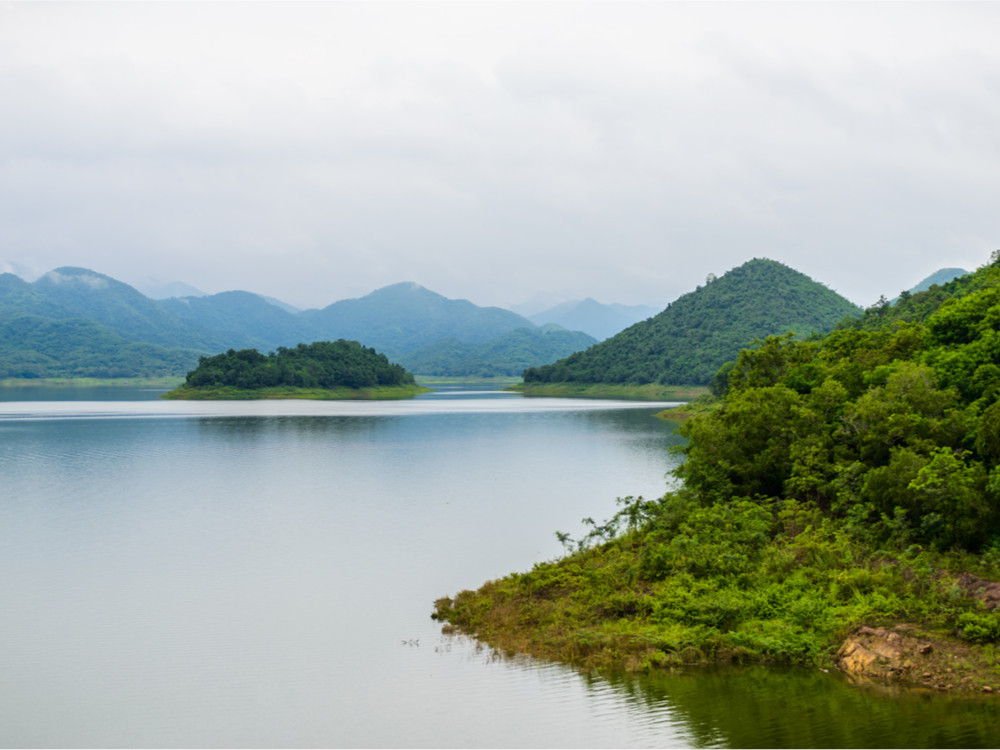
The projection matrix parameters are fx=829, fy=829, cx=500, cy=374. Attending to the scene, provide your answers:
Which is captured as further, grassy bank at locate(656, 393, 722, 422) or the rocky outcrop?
grassy bank at locate(656, 393, 722, 422)

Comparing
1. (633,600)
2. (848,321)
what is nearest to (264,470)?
(633,600)

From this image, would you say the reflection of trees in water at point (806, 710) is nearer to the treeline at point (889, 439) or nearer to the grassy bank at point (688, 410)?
the treeline at point (889, 439)

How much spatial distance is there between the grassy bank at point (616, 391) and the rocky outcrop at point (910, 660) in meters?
112

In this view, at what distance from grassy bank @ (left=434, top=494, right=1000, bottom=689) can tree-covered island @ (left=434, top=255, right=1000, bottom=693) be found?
0.05 meters

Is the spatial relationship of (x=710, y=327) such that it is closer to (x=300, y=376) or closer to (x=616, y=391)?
(x=616, y=391)

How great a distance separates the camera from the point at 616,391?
5999 inches

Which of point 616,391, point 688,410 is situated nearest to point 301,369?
point 616,391

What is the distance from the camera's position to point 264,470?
50.0 m

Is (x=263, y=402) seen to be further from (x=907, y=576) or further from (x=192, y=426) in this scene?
(x=907, y=576)

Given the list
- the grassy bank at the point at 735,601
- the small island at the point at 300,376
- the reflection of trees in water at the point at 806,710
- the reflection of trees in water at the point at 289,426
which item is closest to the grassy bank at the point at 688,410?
the reflection of trees in water at the point at 289,426

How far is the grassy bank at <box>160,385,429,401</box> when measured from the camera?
463 ft

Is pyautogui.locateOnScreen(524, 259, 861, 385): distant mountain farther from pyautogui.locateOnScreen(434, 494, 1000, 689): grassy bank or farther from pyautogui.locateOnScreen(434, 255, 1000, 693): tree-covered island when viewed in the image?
pyautogui.locateOnScreen(434, 494, 1000, 689): grassy bank

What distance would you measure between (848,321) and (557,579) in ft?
280

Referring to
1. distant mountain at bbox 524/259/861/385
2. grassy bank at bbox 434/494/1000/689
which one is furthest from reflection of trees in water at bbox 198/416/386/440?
distant mountain at bbox 524/259/861/385
